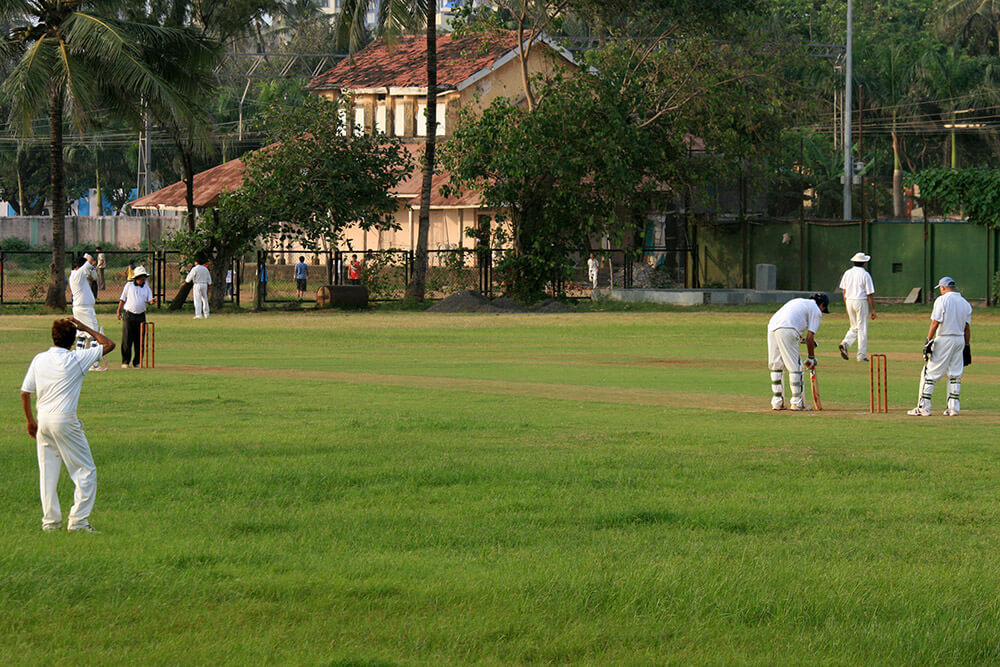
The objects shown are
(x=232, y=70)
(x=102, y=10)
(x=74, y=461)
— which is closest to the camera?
(x=74, y=461)

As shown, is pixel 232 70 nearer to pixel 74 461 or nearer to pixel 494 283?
pixel 494 283

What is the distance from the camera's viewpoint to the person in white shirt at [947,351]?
54.6ft

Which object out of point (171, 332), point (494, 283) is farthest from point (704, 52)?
point (171, 332)

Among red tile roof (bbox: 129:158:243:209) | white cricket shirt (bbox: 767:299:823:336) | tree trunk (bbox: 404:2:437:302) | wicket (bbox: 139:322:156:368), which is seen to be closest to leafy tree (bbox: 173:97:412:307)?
tree trunk (bbox: 404:2:437:302)

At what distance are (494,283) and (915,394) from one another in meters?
30.6

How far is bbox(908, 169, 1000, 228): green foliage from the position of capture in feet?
135

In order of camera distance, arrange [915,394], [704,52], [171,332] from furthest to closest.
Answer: [704,52]
[171,332]
[915,394]

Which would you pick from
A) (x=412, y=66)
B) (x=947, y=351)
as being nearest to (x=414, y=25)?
(x=412, y=66)

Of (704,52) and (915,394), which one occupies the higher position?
(704,52)

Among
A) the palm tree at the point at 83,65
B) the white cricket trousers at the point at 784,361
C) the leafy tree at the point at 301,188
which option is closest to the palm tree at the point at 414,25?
the leafy tree at the point at 301,188

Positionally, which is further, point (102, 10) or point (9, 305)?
point (9, 305)

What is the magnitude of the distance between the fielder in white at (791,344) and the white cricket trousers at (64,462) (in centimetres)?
1005

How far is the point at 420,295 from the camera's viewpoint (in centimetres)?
4406

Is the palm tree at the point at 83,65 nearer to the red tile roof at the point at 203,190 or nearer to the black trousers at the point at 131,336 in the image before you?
the red tile roof at the point at 203,190
